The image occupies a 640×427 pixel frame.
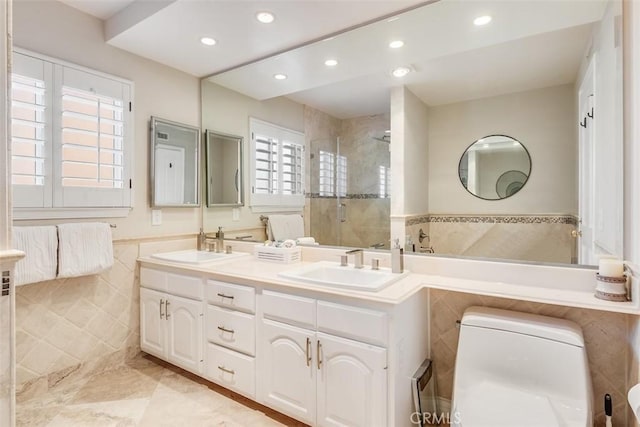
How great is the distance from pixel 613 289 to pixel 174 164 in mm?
2878

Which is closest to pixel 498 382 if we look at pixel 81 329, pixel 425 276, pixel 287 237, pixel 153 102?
pixel 425 276

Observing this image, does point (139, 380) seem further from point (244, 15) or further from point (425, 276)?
point (244, 15)

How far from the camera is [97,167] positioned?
2.26 meters

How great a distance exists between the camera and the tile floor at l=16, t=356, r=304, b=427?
71.8 inches

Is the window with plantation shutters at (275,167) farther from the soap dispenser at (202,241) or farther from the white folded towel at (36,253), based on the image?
the white folded towel at (36,253)

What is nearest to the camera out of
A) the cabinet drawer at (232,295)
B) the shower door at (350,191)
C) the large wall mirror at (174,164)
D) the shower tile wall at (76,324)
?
the cabinet drawer at (232,295)

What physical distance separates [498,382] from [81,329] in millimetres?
2538

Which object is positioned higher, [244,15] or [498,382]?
[244,15]

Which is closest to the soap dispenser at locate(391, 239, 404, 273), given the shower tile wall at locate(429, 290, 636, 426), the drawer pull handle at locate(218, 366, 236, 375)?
the shower tile wall at locate(429, 290, 636, 426)

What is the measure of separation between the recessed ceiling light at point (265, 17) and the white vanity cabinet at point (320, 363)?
63.8 inches

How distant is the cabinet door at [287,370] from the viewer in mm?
1658

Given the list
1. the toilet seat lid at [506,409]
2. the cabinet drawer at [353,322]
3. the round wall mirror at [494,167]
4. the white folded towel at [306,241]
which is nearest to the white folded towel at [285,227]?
the white folded towel at [306,241]

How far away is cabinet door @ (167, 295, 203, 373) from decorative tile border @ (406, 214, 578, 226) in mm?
1486

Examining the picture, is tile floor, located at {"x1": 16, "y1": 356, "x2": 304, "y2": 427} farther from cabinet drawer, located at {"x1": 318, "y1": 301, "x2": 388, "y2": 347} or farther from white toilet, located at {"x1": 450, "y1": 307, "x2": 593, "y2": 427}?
white toilet, located at {"x1": 450, "y1": 307, "x2": 593, "y2": 427}
